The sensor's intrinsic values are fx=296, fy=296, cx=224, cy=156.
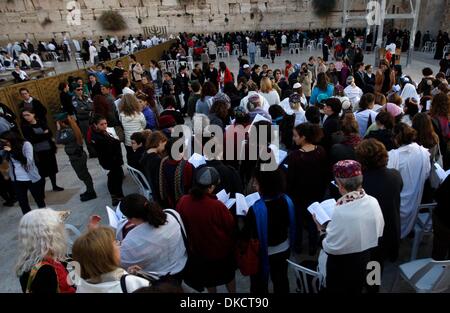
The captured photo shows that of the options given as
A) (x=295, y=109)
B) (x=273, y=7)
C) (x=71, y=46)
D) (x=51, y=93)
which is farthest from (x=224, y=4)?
(x=295, y=109)

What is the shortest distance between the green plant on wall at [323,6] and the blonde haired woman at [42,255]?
27576 mm

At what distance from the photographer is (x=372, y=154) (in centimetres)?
245

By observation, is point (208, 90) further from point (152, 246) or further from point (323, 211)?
point (152, 246)

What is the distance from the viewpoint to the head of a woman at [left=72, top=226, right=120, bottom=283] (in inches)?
62.9

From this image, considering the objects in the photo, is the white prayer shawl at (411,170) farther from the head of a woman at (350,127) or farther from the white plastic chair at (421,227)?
the head of a woman at (350,127)

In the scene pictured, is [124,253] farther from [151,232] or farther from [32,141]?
[32,141]

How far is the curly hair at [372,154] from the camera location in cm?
244

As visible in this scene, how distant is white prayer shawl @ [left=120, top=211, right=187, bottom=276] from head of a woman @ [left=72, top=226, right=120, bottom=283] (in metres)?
0.46

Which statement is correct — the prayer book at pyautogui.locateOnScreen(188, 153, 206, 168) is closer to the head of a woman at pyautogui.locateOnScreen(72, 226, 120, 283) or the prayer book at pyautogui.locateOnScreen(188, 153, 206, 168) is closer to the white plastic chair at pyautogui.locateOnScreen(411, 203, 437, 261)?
the head of a woman at pyautogui.locateOnScreen(72, 226, 120, 283)

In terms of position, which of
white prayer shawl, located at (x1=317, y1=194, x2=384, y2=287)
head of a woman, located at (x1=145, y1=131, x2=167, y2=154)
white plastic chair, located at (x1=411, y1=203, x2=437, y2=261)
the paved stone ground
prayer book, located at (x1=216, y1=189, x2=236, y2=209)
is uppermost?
head of a woman, located at (x1=145, y1=131, x2=167, y2=154)

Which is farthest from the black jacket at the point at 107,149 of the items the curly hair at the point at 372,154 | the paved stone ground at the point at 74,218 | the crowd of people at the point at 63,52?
the crowd of people at the point at 63,52

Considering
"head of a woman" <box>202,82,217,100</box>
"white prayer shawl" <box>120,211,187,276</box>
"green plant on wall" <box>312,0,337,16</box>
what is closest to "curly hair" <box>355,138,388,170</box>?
"white prayer shawl" <box>120,211,187,276</box>

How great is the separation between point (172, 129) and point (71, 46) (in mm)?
28498
